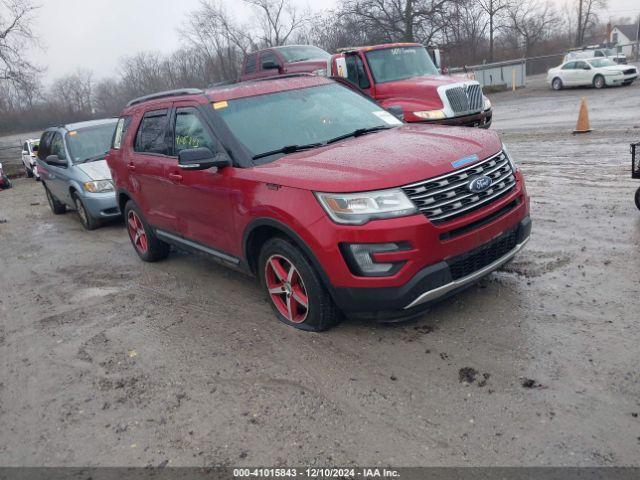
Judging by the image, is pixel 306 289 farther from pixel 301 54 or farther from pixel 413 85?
pixel 301 54

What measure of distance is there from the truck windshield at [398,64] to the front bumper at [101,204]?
5948 millimetres

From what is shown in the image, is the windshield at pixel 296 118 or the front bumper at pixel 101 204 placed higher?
the windshield at pixel 296 118

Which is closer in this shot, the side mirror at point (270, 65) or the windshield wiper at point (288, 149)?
the windshield wiper at point (288, 149)

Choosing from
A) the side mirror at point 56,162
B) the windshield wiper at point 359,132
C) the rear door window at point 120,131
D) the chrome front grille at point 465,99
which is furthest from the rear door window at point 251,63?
the windshield wiper at point 359,132

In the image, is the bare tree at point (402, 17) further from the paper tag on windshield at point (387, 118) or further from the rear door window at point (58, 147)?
the paper tag on windshield at point (387, 118)

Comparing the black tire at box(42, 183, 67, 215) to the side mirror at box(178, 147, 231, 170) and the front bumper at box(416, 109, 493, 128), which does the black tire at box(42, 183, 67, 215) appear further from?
the side mirror at box(178, 147, 231, 170)

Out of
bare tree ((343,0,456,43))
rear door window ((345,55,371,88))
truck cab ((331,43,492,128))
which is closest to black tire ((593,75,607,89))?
bare tree ((343,0,456,43))

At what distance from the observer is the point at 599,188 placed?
24.5 ft

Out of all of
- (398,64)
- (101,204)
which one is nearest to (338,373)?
(101,204)

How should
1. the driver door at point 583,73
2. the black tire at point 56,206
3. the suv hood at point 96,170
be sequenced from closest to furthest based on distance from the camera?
1. the suv hood at point 96,170
2. the black tire at point 56,206
3. the driver door at point 583,73

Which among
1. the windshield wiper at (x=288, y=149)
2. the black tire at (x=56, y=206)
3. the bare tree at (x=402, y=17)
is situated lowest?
the black tire at (x=56, y=206)

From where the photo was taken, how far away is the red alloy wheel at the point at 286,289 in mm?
4258

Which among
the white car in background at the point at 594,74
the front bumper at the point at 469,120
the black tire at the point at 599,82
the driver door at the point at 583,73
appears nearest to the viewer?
the front bumper at the point at 469,120

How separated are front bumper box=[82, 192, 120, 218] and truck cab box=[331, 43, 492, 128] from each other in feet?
16.6
